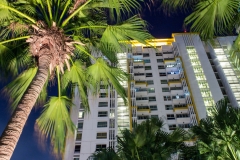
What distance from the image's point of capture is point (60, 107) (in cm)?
534

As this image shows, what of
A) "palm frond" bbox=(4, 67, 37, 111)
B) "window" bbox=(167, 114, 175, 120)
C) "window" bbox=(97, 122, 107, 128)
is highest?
"window" bbox=(167, 114, 175, 120)

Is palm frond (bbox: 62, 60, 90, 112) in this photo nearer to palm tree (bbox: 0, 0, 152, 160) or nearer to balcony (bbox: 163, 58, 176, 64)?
palm tree (bbox: 0, 0, 152, 160)

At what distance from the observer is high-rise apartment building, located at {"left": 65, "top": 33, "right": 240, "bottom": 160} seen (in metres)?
33.1

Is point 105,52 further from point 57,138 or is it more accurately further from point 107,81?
point 57,138

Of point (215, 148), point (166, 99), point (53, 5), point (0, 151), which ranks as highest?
point (166, 99)

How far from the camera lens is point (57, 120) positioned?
5.32 meters

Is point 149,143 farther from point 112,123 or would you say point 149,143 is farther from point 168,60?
point 168,60

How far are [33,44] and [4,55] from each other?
1.21m

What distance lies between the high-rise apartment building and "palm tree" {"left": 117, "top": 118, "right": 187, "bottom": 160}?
869 inches

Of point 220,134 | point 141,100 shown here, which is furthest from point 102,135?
point 220,134

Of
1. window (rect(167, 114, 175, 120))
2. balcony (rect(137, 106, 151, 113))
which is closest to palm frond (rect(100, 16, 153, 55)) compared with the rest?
balcony (rect(137, 106, 151, 113))

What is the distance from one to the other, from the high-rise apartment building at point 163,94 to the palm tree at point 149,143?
22072 millimetres

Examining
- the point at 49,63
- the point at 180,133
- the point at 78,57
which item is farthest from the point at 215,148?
the point at 49,63

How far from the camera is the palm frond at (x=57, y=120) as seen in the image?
16.9ft
